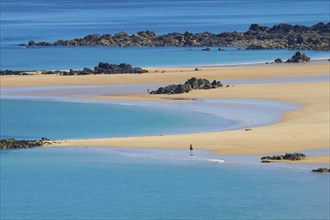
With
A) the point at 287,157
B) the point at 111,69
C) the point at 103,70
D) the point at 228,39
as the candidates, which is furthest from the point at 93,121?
the point at 228,39

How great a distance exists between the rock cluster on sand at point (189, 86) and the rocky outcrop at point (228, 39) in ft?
77.6

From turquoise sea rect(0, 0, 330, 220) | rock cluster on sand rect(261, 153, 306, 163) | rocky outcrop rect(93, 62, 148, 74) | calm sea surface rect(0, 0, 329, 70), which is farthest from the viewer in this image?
calm sea surface rect(0, 0, 329, 70)

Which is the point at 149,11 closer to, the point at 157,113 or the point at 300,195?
the point at 157,113

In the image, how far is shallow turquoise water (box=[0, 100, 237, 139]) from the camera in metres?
38.0

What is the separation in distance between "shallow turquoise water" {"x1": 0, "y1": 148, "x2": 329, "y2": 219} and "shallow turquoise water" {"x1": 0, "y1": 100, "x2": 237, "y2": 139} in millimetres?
5070

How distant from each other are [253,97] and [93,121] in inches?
346

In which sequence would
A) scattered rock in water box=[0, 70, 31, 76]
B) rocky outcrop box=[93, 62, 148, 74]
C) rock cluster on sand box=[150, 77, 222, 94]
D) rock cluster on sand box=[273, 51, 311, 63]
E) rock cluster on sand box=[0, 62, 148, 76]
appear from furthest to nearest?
rock cluster on sand box=[273, 51, 311, 63] → scattered rock in water box=[0, 70, 31, 76] → rocky outcrop box=[93, 62, 148, 74] → rock cluster on sand box=[0, 62, 148, 76] → rock cluster on sand box=[150, 77, 222, 94]

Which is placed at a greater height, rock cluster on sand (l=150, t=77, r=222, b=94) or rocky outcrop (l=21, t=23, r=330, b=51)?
rocky outcrop (l=21, t=23, r=330, b=51)

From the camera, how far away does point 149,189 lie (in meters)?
27.9

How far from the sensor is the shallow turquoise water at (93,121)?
3800cm

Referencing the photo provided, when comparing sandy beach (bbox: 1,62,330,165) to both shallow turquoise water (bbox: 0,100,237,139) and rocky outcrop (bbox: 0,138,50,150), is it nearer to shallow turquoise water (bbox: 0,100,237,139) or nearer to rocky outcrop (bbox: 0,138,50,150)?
rocky outcrop (bbox: 0,138,50,150)

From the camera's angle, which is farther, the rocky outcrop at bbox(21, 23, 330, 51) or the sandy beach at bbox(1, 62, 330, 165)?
the rocky outcrop at bbox(21, 23, 330, 51)

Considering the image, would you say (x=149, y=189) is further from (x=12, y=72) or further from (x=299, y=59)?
(x=299, y=59)

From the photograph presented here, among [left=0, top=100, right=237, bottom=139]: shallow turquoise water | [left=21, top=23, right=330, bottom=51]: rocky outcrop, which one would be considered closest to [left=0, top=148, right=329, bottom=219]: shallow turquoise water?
[left=0, top=100, right=237, bottom=139]: shallow turquoise water
